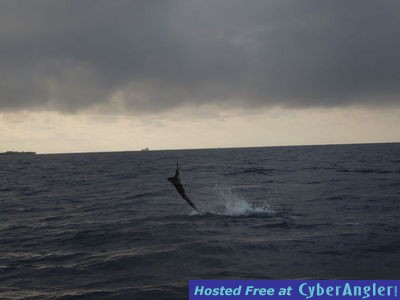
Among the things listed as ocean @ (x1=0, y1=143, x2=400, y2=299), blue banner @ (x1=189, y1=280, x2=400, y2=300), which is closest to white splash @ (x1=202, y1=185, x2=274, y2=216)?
ocean @ (x1=0, y1=143, x2=400, y2=299)

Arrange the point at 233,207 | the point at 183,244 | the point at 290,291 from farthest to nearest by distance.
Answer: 1. the point at 233,207
2. the point at 183,244
3. the point at 290,291

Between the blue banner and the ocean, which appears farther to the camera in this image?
the ocean

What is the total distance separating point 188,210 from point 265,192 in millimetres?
11123

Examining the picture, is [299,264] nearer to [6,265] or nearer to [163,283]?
[163,283]

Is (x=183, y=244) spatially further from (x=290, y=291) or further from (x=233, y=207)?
(x=233, y=207)

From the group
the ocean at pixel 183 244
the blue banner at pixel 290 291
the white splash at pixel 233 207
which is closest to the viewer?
the blue banner at pixel 290 291

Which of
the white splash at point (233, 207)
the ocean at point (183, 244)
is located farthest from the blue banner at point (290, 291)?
the white splash at point (233, 207)

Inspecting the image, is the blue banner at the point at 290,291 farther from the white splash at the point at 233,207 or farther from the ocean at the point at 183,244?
the white splash at the point at 233,207

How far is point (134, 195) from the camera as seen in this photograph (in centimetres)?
3170

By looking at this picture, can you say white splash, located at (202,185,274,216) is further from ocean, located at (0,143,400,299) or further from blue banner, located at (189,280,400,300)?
blue banner, located at (189,280,400,300)

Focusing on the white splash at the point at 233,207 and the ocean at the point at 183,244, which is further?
the white splash at the point at 233,207

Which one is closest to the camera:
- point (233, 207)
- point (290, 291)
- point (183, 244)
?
point (290, 291)

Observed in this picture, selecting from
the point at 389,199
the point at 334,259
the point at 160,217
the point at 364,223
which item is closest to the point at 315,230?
the point at 364,223

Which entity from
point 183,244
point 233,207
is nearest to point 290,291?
point 183,244
